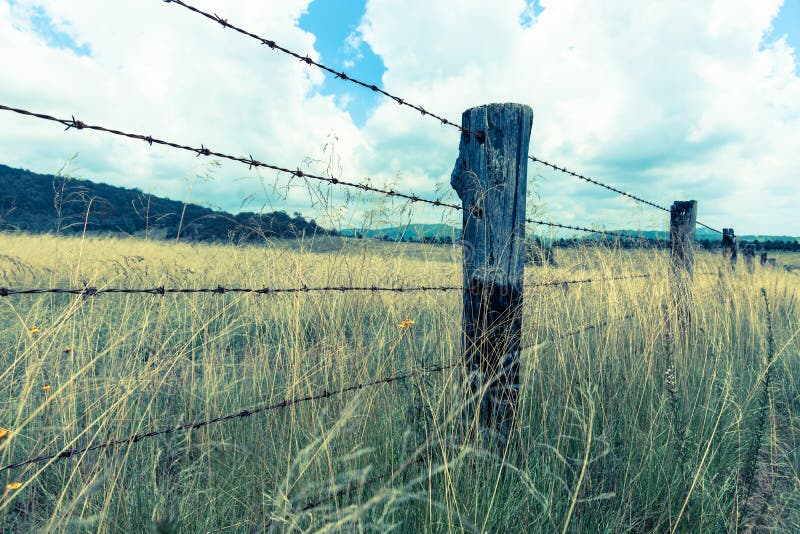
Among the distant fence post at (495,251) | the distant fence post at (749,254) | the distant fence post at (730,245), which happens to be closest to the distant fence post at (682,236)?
the distant fence post at (495,251)

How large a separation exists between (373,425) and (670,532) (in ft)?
3.95

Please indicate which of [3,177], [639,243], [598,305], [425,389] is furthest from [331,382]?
[3,177]

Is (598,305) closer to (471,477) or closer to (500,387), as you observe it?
(500,387)

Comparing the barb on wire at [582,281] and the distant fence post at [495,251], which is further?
the barb on wire at [582,281]

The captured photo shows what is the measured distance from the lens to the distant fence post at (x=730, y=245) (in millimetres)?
7184

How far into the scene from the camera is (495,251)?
205 centimetres

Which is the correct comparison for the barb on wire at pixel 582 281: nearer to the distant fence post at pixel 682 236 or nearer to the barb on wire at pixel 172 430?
the distant fence post at pixel 682 236

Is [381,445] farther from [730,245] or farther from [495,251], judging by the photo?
[730,245]

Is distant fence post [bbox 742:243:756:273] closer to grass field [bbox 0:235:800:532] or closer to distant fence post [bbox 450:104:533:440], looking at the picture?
grass field [bbox 0:235:800:532]

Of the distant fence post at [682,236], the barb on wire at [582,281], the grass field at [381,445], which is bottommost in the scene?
the grass field at [381,445]

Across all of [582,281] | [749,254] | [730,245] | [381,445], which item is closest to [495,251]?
[381,445]

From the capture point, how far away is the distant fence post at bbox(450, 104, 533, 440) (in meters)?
2.05

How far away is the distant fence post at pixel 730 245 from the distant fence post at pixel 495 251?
6657mm

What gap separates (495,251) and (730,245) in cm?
712
